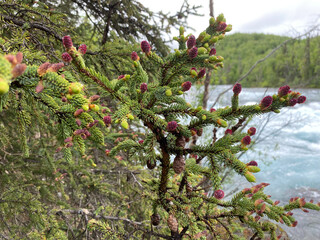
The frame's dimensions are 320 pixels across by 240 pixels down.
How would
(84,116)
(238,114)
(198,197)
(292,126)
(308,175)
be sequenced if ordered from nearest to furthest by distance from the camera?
1. (84,116)
2. (238,114)
3. (198,197)
4. (308,175)
5. (292,126)

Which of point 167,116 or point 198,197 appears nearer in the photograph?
point 167,116

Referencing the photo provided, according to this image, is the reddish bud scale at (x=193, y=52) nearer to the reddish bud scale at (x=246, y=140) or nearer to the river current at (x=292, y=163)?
the reddish bud scale at (x=246, y=140)

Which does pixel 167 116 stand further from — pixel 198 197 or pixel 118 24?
pixel 118 24

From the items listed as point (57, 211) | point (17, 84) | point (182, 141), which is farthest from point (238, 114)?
point (57, 211)

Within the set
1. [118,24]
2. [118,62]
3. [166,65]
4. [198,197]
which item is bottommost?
[198,197]

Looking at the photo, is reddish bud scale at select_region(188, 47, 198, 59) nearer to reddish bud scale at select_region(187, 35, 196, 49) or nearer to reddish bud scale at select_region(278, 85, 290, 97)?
reddish bud scale at select_region(187, 35, 196, 49)

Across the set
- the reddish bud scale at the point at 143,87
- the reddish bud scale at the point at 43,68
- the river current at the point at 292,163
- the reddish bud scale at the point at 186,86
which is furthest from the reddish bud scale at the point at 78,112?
the river current at the point at 292,163

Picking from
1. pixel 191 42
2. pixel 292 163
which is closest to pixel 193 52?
pixel 191 42

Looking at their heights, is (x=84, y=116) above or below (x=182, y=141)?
above

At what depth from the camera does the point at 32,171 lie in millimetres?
2787

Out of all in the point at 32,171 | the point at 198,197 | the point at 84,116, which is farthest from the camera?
the point at 32,171

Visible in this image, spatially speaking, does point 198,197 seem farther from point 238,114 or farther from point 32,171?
point 32,171

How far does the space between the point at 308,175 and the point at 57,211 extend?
1360cm

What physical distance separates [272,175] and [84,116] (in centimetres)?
1374
